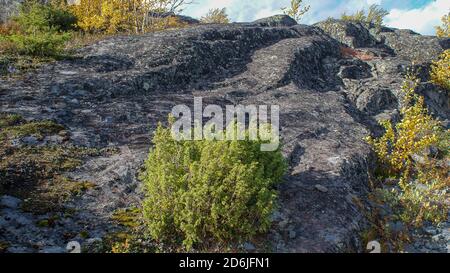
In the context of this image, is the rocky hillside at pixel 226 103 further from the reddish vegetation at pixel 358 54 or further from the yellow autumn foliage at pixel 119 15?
the yellow autumn foliage at pixel 119 15

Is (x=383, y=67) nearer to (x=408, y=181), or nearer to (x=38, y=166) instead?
(x=408, y=181)

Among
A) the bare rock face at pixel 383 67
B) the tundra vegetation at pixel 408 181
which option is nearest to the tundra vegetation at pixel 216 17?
the bare rock face at pixel 383 67

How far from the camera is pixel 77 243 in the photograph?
6.02 meters

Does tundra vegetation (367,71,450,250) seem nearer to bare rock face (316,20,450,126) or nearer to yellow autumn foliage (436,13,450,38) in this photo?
bare rock face (316,20,450,126)

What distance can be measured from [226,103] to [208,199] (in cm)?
810

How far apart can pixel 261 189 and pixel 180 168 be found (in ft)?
5.03

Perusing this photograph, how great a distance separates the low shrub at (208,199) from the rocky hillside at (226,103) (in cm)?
56

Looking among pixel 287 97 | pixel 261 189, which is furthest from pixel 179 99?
pixel 261 189

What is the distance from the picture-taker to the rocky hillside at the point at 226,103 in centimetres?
691

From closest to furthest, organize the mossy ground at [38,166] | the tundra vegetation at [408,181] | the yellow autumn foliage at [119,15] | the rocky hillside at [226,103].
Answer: the rocky hillside at [226,103] < the mossy ground at [38,166] < the tundra vegetation at [408,181] < the yellow autumn foliage at [119,15]

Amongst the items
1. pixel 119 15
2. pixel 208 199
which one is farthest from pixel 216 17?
pixel 208 199

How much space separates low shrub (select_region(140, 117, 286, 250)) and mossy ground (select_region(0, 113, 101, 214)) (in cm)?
200
